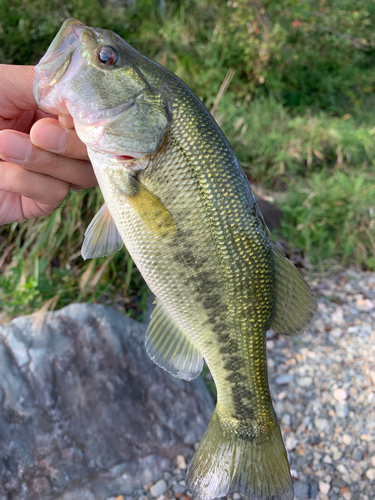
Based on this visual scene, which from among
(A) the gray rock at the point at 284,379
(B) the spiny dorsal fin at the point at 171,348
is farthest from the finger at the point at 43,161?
(A) the gray rock at the point at 284,379

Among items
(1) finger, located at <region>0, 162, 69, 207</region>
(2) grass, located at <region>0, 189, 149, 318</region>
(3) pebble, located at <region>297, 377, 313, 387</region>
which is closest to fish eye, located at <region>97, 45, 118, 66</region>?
(1) finger, located at <region>0, 162, 69, 207</region>

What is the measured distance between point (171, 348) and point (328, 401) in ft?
7.57

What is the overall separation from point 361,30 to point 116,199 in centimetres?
1192

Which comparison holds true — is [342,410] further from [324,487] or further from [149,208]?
[149,208]

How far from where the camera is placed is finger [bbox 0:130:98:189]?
1610 millimetres

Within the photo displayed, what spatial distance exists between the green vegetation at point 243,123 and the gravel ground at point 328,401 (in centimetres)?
92

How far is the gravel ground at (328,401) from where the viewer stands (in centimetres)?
264

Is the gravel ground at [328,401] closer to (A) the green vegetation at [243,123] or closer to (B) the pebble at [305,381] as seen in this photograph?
(B) the pebble at [305,381]

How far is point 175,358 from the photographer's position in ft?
5.65

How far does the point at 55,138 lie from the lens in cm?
163

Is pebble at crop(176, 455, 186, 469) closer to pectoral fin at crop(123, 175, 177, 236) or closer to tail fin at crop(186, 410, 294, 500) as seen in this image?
tail fin at crop(186, 410, 294, 500)

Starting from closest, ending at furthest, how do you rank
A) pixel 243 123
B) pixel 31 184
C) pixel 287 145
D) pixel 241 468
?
pixel 241 468 < pixel 31 184 < pixel 243 123 < pixel 287 145

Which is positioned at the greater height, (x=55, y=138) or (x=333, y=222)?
(x=55, y=138)

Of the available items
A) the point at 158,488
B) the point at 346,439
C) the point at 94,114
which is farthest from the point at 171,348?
the point at 346,439
